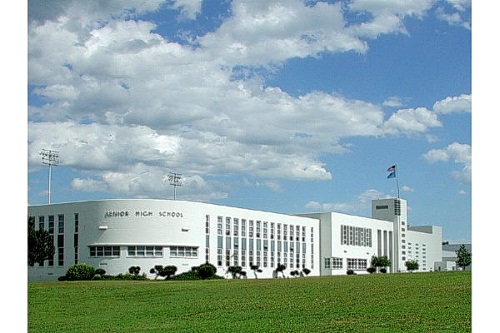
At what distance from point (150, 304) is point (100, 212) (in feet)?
94.3

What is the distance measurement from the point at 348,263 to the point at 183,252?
23212 mm

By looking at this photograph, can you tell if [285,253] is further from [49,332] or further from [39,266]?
[49,332]

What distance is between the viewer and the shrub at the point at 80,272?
44.2 m

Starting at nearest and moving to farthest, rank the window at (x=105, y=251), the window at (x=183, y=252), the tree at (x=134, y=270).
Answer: the tree at (x=134, y=270), the window at (x=105, y=251), the window at (x=183, y=252)

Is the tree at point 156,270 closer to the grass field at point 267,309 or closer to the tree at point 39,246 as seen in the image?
the tree at point 39,246

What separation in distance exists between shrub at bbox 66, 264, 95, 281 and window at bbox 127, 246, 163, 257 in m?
3.27

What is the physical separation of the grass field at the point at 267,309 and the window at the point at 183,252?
23210 mm

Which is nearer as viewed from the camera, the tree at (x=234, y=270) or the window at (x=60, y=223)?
the tree at (x=234, y=270)

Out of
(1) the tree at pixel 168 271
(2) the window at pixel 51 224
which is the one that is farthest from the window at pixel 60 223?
(1) the tree at pixel 168 271

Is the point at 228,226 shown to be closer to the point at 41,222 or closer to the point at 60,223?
the point at 60,223

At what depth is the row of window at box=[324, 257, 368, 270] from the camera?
213 feet

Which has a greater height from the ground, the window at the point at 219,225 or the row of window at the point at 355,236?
the window at the point at 219,225
